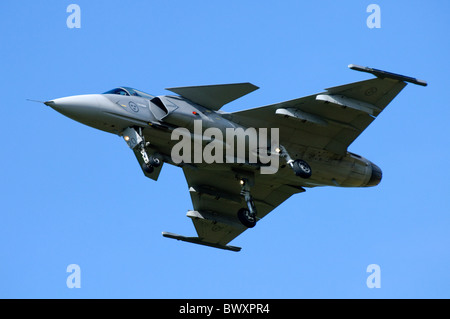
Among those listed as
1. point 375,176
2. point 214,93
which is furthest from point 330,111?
point 375,176

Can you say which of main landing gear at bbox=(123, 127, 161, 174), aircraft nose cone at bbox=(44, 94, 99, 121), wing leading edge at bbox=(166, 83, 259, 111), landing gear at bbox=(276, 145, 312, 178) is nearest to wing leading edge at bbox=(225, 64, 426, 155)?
landing gear at bbox=(276, 145, 312, 178)

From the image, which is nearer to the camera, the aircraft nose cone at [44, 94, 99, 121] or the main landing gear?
the aircraft nose cone at [44, 94, 99, 121]

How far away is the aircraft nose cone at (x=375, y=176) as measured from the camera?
32625 millimetres

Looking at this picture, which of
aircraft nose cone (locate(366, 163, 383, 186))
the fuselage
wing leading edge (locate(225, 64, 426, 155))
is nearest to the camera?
the fuselage

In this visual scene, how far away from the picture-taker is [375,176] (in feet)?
107

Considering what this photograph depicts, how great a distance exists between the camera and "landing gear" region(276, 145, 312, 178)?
29469 mm

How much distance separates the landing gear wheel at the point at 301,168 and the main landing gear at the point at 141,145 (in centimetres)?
559

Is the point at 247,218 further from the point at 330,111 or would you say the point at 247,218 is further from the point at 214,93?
the point at 214,93

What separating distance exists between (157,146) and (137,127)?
1.31 meters

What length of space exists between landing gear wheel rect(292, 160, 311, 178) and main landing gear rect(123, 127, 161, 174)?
18.3 feet

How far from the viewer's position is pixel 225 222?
35.0 m

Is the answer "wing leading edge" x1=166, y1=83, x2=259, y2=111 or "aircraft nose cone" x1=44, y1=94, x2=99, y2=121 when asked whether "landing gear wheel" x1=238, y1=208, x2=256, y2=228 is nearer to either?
"wing leading edge" x1=166, y1=83, x2=259, y2=111

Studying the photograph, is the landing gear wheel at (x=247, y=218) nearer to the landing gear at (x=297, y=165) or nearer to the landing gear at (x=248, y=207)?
the landing gear at (x=248, y=207)

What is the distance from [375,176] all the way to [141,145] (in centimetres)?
1102
